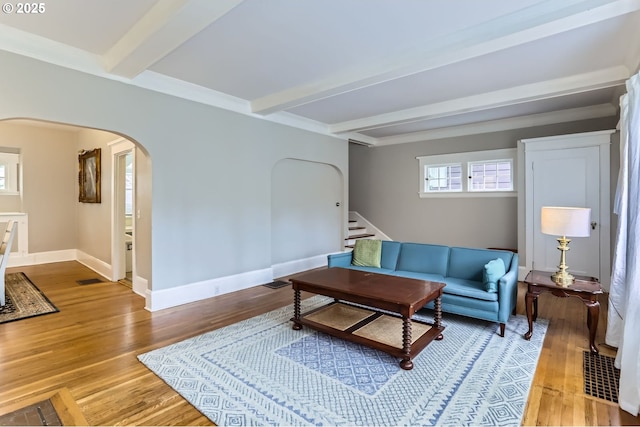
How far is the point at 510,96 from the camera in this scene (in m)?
4.17

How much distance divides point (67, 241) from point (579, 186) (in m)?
9.30

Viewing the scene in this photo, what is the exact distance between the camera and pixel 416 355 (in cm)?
265

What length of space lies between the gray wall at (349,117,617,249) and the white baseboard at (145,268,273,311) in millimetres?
3278

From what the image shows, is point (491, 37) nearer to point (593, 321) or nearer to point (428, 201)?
point (593, 321)

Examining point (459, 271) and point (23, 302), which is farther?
point (23, 302)

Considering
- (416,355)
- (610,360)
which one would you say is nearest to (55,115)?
(416,355)

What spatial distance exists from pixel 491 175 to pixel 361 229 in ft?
9.58

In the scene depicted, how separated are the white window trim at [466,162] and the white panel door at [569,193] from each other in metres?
0.63

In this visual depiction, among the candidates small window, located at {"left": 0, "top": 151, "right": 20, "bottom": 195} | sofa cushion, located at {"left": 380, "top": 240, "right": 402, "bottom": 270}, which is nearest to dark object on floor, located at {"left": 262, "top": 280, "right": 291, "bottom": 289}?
sofa cushion, located at {"left": 380, "top": 240, "right": 402, "bottom": 270}

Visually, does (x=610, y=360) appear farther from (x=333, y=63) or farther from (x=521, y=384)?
(x=333, y=63)

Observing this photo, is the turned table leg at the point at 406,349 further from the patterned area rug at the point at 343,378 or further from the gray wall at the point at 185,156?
the gray wall at the point at 185,156

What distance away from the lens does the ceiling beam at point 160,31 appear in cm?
225

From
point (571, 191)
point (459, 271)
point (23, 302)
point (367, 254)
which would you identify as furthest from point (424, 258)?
point (23, 302)

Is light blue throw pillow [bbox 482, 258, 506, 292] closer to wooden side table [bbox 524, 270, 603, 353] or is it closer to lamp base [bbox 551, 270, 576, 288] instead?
wooden side table [bbox 524, 270, 603, 353]
